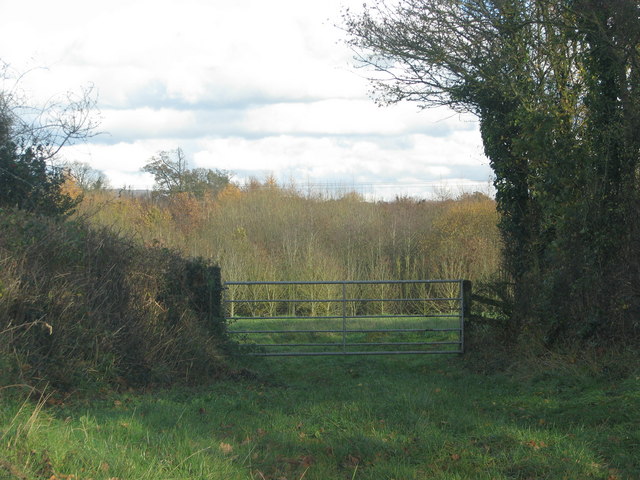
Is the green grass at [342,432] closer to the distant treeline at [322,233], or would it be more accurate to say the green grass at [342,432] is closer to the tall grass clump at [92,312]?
the tall grass clump at [92,312]

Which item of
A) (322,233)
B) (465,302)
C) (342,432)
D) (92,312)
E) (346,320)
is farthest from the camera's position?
(322,233)

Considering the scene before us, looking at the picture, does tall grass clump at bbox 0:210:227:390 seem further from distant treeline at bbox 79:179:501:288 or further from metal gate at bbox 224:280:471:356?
distant treeline at bbox 79:179:501:288

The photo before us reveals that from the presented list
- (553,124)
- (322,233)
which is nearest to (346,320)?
(322,233)

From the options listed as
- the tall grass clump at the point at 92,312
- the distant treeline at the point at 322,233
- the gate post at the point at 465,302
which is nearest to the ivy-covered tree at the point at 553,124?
the gate post at the point at 465,302

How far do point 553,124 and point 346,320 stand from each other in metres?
10.1

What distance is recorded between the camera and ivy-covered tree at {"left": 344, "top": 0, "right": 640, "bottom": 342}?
34.8ft

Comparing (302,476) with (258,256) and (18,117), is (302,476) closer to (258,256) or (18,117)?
(18,117)

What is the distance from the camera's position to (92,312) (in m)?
9.59

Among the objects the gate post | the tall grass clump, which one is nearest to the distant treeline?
the gate post

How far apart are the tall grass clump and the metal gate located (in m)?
2.09

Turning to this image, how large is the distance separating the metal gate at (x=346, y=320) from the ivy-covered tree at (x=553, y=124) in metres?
2.11

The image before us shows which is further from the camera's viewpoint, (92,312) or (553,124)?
(553,124)

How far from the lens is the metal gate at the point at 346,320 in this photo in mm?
13805

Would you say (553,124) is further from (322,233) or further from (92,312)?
(322,233)
